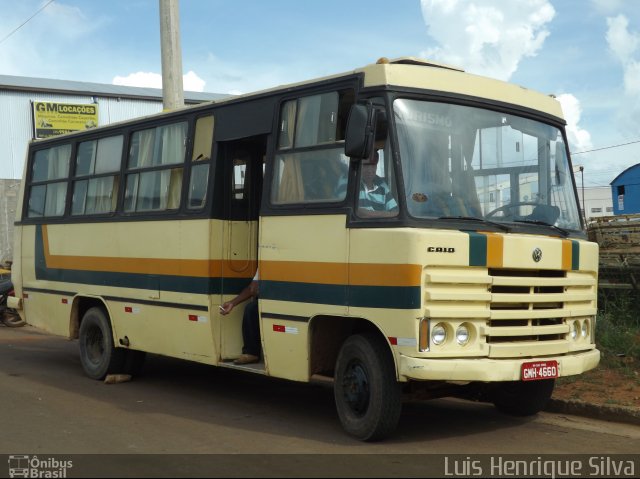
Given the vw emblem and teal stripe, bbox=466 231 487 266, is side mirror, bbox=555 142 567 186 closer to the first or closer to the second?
the vw emblem

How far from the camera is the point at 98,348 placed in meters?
10.6

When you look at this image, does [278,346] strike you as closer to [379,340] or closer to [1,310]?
[379,340]

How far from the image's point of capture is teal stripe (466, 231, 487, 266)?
641 cm

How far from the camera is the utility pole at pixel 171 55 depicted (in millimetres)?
13453

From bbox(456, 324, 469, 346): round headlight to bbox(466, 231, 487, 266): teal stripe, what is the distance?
513 mm

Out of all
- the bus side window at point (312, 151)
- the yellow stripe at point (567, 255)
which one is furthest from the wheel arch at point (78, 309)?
the yellow stripe at point (567, 255)

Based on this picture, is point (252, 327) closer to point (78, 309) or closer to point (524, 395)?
point (524, 395)

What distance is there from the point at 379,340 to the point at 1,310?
13439mm

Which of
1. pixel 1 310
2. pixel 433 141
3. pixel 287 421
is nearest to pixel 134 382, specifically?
pixel 287 421

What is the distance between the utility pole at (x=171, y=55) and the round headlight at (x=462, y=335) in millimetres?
8299

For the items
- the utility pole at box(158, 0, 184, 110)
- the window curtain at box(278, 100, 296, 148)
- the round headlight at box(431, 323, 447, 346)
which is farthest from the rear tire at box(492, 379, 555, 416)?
the utility pole at box(158, 0, 184, 110)

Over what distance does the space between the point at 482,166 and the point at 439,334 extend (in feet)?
5.23

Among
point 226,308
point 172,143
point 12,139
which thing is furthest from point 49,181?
point 12,139

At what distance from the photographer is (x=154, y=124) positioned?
377 inches
